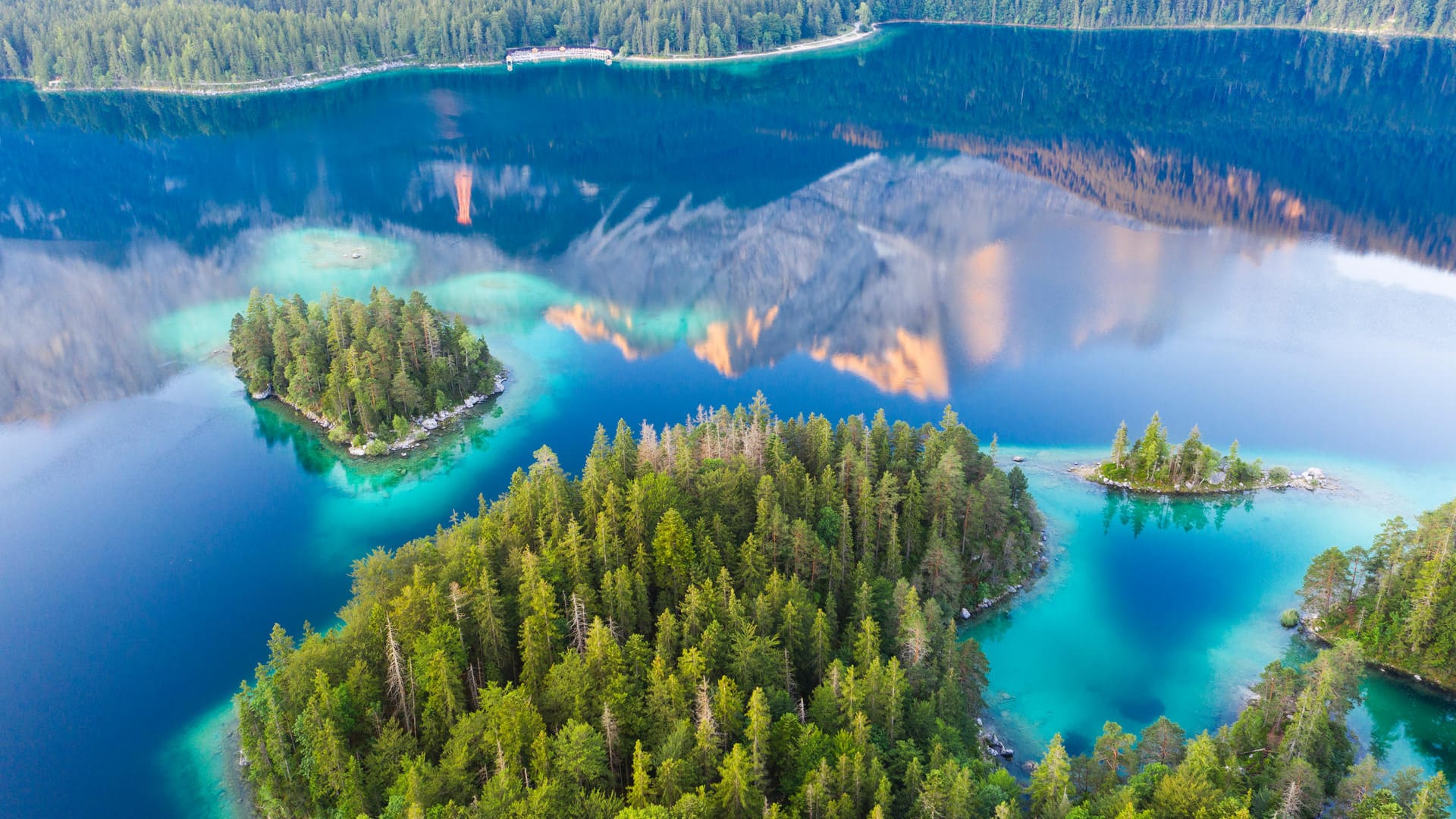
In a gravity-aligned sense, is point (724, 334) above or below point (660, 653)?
below

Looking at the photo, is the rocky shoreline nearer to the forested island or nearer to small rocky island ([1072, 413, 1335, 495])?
the forested island

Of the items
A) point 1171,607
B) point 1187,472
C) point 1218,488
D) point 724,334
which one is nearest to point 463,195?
point 724,334

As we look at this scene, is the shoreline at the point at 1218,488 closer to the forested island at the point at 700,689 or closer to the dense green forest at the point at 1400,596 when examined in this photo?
the dense green forest at the point at 1400,596

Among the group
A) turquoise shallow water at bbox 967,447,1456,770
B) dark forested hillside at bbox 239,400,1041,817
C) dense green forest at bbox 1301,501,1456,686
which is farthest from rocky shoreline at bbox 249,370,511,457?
dense green forest at bbox 1301,501,1456,686

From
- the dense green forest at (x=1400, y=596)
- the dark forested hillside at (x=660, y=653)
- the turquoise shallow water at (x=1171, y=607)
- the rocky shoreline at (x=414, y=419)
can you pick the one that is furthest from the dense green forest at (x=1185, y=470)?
the rocky shoreline at (x=414, y=419)

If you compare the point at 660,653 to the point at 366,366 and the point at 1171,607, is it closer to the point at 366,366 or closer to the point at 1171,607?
the point at 1171,607

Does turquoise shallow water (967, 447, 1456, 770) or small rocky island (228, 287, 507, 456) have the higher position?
small rocky island (228, 287, 507, 456)

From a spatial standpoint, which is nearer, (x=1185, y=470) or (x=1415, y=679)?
(x=1415, y=679)
